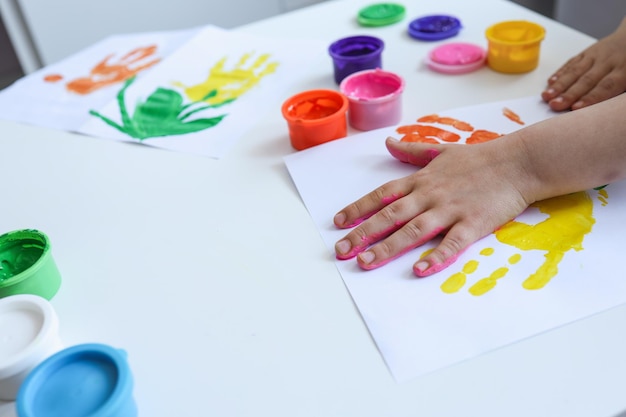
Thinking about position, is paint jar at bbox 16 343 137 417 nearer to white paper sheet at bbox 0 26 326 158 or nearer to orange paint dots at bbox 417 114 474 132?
white paper sheet at bbox 0 26 326 158

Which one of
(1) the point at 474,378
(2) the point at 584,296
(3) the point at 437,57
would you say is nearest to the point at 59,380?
(1) the point at 474,378

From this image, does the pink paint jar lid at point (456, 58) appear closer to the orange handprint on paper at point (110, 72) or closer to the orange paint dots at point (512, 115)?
the orange paint dots at point (512, 115)

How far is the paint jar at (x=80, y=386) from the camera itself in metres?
0.42

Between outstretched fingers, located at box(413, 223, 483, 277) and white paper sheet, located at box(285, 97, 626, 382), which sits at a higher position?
outstretched fingers, located at box(413, 223, 483, 277)

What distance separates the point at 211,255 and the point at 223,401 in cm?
18

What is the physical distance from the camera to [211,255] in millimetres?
601

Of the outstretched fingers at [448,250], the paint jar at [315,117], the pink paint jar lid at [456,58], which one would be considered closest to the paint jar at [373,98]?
the paint jar at [315,117]

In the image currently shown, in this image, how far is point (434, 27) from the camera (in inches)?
39.7

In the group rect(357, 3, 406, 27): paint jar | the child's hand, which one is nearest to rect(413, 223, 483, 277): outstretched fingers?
the child's hand

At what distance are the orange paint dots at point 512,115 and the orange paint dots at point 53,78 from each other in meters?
0.78

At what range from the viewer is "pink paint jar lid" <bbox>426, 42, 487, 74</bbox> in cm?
88

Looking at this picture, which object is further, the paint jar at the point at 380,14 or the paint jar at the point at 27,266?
the paint jar at the point at 380,14

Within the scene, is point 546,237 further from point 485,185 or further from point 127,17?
point 127,17

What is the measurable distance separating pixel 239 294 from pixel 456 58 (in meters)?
0.57
